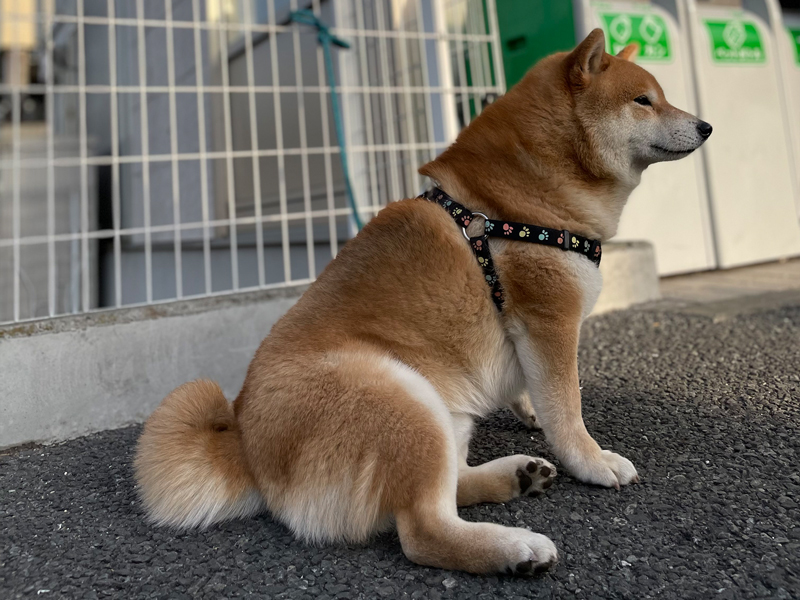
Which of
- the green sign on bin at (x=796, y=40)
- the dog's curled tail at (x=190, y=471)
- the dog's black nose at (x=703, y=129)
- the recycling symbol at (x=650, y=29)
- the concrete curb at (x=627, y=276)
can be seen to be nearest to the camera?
the dog's curled tail at (x=190, y=471)

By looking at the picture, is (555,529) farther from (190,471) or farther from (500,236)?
(190,471)

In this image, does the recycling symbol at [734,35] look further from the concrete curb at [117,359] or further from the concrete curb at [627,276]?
the concrete curb at [117,359]

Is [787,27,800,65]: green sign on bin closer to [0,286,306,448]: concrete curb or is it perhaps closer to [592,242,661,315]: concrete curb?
[592,242,661,315]: concrete curb

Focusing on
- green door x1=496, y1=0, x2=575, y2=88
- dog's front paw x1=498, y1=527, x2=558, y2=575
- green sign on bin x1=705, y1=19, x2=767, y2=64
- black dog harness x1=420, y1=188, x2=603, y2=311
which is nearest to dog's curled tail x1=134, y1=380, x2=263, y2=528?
dog's front paw x1=498, y1=527, x2=558, y2=575

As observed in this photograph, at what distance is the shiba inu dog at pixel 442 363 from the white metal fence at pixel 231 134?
1527 millimetres

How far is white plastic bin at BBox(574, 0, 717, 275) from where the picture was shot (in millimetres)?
4316

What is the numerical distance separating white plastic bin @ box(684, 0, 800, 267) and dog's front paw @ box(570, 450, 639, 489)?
3.59m

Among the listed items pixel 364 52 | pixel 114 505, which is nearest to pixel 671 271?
pixel 364 52

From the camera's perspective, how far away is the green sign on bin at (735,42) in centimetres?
462

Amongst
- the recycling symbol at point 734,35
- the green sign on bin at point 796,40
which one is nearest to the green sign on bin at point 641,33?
the recycling symbol at point 734,35

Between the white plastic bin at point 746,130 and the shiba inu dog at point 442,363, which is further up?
the white plastic bin at point 746,130

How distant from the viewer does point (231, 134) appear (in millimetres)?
4586

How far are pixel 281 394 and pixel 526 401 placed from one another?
99 centimetres

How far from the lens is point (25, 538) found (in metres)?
1.62
